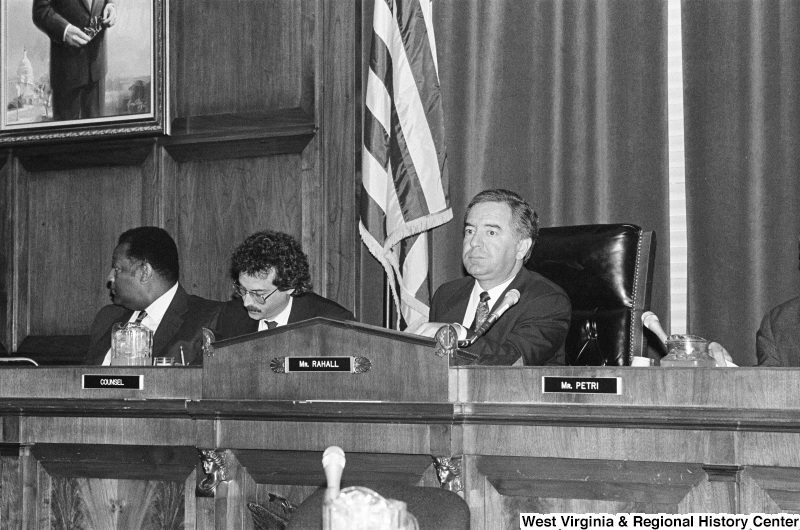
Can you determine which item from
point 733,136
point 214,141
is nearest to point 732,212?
point 733,136

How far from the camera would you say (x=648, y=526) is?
2.46 meters

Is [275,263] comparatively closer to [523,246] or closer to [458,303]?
[458,303]

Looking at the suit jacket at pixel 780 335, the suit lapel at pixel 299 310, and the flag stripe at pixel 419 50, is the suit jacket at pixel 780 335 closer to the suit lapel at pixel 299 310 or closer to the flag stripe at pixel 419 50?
the suit lapel at pixel 299 310

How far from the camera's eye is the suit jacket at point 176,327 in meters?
3.89

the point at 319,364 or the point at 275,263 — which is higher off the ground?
the point at 275,263

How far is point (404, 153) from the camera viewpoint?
4.57 meters

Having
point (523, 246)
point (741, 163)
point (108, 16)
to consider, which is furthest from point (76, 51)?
point (741, 163)

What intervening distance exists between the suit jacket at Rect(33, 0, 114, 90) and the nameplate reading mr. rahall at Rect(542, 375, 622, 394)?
348cm

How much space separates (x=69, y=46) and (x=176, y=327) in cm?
197

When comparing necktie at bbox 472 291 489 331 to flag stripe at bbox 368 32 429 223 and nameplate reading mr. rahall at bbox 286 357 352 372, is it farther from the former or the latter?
flag stripe at bbox 368 32 429 223

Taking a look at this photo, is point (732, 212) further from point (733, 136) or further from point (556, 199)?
point (556, 199)

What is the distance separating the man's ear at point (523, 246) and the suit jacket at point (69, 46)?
8.62 feet

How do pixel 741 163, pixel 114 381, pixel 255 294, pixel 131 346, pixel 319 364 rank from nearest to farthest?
pixel 319 364, pixel 114 381, pixel 131 346, pixel 255 294, pixel 741 163

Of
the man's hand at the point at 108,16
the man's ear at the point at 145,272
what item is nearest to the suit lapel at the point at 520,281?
the man's ear at the point at 145,272
